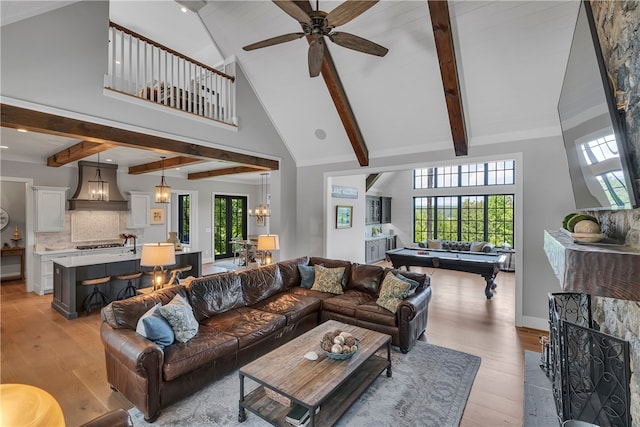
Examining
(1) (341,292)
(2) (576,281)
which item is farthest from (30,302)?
(2) (576,281)

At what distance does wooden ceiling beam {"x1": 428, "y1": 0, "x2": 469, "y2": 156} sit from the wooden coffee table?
3426mm

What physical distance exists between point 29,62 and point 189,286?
2955 mm

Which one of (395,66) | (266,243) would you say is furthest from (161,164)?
(395,66)

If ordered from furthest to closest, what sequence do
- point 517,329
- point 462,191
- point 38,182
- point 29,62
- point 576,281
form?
point 462,191 → point 38,182 → point 517,329 → point 29,62 → point 576,281

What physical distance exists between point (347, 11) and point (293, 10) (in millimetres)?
482

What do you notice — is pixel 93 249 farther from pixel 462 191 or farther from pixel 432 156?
pixel 462 191

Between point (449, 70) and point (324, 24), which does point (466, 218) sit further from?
point (324, 24)

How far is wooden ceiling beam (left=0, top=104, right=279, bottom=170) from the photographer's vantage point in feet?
10.3

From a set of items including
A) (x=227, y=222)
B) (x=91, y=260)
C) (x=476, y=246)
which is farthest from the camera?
(x=227, y=222)

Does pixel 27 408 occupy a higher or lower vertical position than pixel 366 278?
higher

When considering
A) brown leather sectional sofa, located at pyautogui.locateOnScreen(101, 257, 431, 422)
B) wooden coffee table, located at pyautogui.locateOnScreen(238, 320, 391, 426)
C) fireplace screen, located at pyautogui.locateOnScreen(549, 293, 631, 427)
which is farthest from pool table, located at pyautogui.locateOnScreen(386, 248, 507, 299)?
wooden coffee table, located at pyautogui.locateOnScreen(238, 320, 391, 426)

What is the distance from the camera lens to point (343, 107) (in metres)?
5.06

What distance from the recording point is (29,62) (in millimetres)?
3139

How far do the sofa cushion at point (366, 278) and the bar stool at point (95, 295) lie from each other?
4111 millimetres
